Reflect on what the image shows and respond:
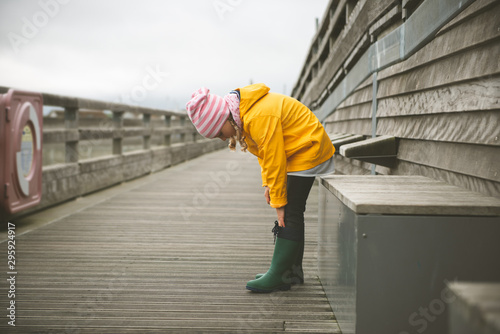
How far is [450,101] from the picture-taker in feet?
8.46

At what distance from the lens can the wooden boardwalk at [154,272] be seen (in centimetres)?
232

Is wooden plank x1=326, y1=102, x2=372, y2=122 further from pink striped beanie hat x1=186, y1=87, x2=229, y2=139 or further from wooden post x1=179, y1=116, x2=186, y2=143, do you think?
wooden post x1=179, y1=116, x2=186, y2=143

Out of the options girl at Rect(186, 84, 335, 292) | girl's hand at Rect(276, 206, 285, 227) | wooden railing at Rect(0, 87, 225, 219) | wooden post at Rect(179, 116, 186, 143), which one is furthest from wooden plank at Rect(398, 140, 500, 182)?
wooden post at Rect(179, 116, 186, 143)

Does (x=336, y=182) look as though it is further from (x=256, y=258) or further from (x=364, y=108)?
(x=364, y=108)

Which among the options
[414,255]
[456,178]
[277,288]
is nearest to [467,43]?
[456,178]

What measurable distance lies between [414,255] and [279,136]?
2.93 feet

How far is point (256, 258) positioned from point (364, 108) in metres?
2.32

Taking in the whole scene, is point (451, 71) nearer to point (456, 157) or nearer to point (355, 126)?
point (456, 157)

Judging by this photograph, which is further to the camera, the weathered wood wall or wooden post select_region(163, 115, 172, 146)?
wooden post select_region(163, 115, 172, 146)

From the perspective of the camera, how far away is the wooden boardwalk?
232 centimetres

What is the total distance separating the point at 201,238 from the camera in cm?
405

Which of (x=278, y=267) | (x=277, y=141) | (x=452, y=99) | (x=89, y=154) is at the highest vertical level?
(x=452, y=99)

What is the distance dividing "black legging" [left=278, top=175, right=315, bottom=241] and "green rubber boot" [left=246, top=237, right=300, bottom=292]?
53mm

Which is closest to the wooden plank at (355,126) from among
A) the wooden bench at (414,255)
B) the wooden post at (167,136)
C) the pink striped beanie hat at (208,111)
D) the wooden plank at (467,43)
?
the wooden plank at (467,43)
